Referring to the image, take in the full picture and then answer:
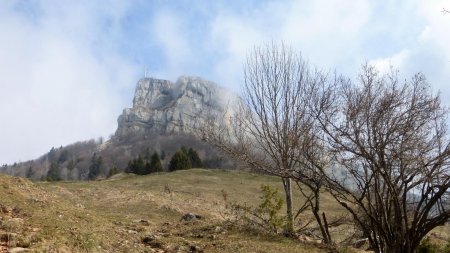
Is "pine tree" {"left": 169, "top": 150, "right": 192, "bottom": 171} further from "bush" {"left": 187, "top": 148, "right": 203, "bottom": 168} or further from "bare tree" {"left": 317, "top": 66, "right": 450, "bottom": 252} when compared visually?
"bare tree" {"left": 317, "top": 66, "right": 450, "bottom": 252}

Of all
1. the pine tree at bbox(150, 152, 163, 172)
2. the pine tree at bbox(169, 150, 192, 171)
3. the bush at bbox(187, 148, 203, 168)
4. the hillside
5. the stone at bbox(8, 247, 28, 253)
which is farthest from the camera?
the bush at bbox(187, 148, 203, 168)

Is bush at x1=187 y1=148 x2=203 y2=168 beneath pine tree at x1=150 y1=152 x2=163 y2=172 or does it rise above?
above

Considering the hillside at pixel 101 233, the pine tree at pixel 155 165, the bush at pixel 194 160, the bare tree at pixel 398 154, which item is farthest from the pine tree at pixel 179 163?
the bare tree at pixel 398 154

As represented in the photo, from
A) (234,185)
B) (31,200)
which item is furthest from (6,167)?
(31,200)

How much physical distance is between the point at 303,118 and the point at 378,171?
5168mm

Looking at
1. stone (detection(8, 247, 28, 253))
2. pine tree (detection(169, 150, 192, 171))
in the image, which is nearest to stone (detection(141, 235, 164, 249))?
stone (detection(8, 247, 28, 253))

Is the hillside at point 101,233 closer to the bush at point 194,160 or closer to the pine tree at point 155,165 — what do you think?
the pine tree at point 155,165

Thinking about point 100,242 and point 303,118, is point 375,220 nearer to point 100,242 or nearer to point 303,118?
point 303,118

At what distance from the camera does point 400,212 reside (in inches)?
416

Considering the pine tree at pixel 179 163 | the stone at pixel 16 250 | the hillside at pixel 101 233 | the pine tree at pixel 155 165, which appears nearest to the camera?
the stone at pixel 16 250

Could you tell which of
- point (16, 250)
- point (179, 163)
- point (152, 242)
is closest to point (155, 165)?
point (179, 163)

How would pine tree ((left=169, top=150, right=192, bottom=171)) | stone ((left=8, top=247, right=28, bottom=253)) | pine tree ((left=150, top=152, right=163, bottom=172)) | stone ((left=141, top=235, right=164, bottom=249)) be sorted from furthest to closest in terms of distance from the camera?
pine tree ((left=150, top=152, right=163, bottom=172))
pine tree ((left=169, top=150, right=192, bottom=171))
stone ((left=141, top=235, right=164, bottom=249))
stone ((left=8, top=247, right=28, bottom=253))

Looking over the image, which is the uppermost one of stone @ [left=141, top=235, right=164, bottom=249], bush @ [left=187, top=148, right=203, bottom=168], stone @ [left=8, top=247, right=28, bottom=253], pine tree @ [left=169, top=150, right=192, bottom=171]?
bush @ [left=187, top=148, right=203, bottom=168]

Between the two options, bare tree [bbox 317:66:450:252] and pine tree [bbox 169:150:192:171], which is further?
pine tree [bbox 169:150:192:171]
